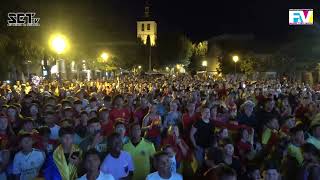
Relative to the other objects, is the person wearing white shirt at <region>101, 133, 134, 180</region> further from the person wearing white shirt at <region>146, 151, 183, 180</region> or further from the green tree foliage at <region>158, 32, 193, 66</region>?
the green tree foliage at <region>158, 32, 193, 66</region>

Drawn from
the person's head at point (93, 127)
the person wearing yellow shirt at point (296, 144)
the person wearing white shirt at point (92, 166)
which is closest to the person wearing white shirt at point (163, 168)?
the person wearing white shirt at point (92, 166)

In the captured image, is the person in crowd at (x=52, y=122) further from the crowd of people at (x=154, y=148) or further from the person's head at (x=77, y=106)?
the person's head at (x=77, y=106)

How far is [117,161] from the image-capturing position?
6488mm

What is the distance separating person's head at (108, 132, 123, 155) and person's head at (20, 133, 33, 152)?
42.2 inches

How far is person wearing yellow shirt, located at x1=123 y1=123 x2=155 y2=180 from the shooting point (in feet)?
23.8

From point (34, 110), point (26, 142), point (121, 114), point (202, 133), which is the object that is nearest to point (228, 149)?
point (202, 133)

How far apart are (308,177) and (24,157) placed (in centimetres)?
364

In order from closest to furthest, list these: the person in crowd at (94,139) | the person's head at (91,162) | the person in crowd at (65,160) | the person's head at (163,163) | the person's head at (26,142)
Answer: the person's head at (91,162) → the person's head at (163,163) → the person in crowd at (65,160) → the person's head at (26,142) → the person in crowd at (94,139)

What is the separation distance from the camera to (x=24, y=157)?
21.9 ft

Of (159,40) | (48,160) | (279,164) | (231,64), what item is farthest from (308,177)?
(159,40)

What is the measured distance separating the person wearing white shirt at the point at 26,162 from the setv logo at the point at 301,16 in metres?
44.1

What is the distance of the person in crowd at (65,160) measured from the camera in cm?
593

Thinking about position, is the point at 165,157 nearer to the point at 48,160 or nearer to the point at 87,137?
the point at 48,160

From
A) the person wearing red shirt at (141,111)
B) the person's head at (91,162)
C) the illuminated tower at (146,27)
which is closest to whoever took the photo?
the person's head at (91,162)
